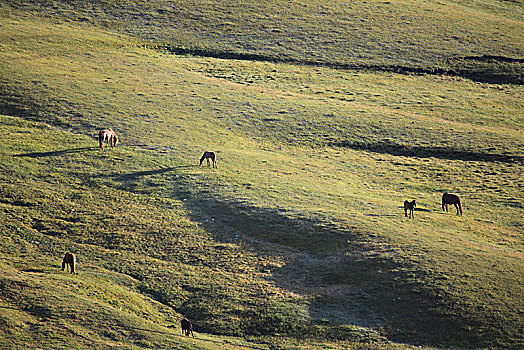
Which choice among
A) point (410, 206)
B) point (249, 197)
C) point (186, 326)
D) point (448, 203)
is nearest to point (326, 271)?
point (249, 197)

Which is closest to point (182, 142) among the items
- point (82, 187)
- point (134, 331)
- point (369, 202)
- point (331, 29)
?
point (82, 187)

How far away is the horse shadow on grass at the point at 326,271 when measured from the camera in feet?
90.0

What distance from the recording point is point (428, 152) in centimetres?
4953

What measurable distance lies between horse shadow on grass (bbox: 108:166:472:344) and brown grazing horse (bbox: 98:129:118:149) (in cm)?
549

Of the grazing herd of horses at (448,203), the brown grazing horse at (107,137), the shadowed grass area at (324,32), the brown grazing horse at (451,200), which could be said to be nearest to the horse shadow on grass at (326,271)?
the grazing herd of horses at (448,203)

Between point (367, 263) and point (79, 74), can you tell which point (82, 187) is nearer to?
point (367, 263)

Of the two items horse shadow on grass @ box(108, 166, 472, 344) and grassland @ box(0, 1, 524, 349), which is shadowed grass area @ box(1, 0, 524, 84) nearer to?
grassland @ box(0, 1, 524, 349)

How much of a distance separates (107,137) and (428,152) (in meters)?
26.7

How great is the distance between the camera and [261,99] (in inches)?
2272

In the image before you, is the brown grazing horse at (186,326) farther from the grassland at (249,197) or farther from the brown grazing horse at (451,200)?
the brown grazing horse at (451,200)

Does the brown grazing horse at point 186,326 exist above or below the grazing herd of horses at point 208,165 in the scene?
below

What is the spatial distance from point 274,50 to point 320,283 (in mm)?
45816

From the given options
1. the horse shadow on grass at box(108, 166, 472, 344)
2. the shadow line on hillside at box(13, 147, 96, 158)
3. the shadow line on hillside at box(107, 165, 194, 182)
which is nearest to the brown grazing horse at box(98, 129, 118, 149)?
the shadow line on hillside at box(13, 147, 96, 158)

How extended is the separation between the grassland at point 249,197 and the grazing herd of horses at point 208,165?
0.56 m
